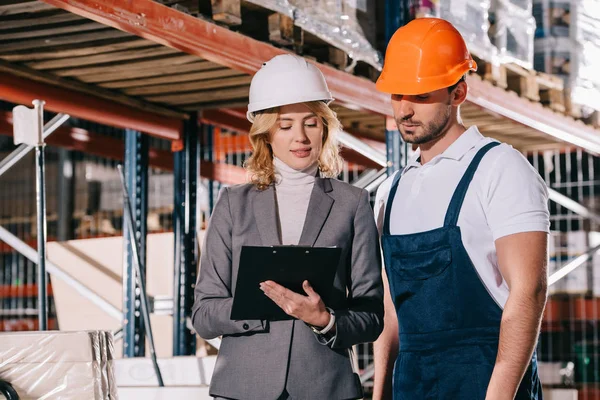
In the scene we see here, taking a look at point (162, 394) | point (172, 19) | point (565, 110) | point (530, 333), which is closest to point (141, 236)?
point (162, 394)

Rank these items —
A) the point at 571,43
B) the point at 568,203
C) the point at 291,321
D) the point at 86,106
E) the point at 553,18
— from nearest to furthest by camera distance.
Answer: the point at 291,321, the point at 86,106, the point at 571,43, the point at 553,18, the point at 568,203

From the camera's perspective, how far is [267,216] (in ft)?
8.60

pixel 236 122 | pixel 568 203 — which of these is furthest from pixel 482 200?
pixel 568 203

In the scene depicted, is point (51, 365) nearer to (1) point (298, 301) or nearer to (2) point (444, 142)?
(1) point (298, 301)

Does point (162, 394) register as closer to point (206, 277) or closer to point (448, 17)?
point (206, 277)

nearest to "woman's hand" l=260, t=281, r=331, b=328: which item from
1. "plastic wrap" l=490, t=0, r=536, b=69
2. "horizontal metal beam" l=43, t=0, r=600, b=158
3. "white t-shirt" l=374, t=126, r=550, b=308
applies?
"white t-shirt" l=374, t=126, r=550, b=308

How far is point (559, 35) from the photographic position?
7863 millimetres

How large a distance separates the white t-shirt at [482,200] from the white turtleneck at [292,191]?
0.27 meters

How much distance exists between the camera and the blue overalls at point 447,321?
243 centimetres

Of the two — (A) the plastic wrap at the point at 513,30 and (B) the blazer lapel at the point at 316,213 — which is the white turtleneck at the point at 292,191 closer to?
(B) the blazer lapel at the point at 316,213

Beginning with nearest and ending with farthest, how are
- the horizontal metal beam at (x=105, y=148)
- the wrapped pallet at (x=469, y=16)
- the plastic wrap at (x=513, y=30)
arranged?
the wrapped pallet at (x=469, y=16)
the plastic wrap at (x=513, y=30)
the horizontal metal beam at (x=105, y=148)

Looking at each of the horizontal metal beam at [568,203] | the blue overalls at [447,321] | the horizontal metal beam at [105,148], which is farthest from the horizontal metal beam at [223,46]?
the horizontal metal beam at [105,148]

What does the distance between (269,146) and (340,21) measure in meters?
3.13

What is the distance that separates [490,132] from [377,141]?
112 cm
